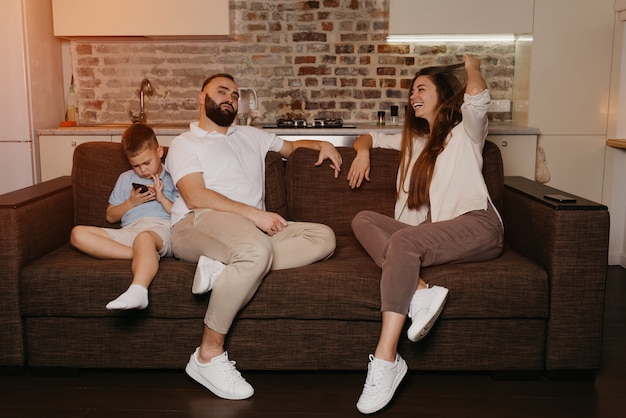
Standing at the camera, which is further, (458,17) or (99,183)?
(458,17)

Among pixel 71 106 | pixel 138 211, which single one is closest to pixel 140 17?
pixel 71 106

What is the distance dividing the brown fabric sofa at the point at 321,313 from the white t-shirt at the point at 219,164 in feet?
1.45

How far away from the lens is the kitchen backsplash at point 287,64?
193 inches

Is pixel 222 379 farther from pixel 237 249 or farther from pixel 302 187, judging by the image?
pixel 302 187

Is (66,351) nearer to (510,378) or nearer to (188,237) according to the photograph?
(188,237)

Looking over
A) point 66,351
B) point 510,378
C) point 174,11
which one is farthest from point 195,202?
point 174,11

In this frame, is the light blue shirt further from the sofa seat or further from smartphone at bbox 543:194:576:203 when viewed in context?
smartphone at bbox 543:194:576:203

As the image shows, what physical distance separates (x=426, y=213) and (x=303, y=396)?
0.96 metres

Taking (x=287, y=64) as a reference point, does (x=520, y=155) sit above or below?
below

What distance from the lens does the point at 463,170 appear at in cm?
286

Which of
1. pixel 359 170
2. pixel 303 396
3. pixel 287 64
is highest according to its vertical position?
pixel 287 64

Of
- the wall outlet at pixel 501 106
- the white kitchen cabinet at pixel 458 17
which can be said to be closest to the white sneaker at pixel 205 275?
the white kitchen cabinet at pixel 458 17

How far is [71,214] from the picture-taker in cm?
321

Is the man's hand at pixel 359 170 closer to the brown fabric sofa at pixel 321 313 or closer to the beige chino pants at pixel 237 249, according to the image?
the beige chino pants at pixel 237 249
